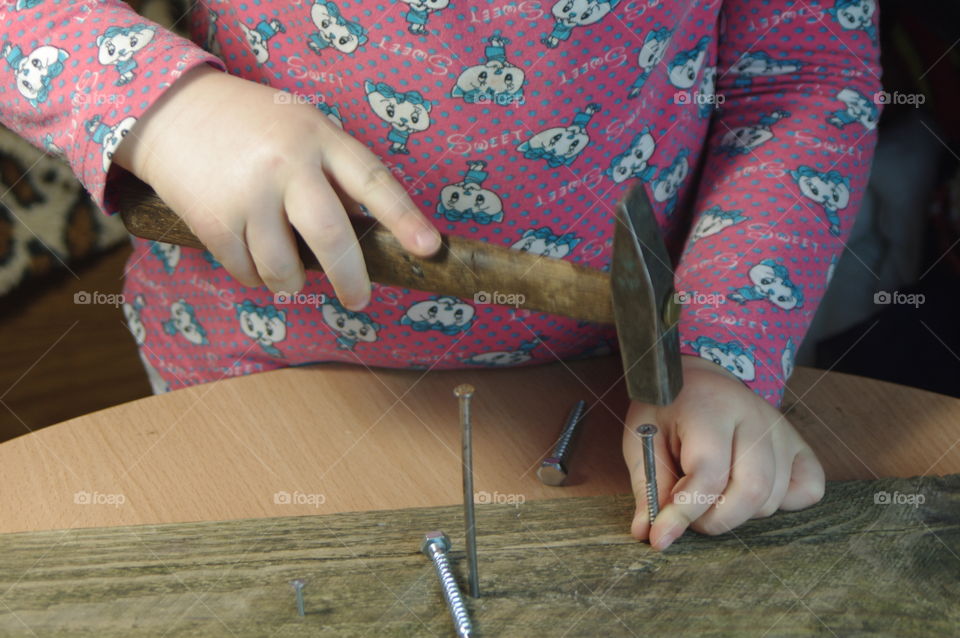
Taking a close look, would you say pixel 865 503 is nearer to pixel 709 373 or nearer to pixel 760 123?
pixel 709 373

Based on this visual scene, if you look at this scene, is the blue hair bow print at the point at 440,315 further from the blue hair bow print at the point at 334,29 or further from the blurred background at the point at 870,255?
the blurred background at the point at 870,255

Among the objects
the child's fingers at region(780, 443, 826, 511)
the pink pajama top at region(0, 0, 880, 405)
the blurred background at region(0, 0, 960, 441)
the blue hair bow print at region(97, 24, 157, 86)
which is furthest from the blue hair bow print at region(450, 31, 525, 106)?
the blurred background at region(0, 0, 960, 441)

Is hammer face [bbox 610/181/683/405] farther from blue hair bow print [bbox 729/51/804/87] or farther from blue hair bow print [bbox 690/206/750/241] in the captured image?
blue hair bow print [bbox 729/51/804/87]

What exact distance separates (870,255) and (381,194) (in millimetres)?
868

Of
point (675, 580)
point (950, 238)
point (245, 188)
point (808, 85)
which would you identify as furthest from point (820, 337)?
point (245, 188)

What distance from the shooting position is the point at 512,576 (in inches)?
21.2

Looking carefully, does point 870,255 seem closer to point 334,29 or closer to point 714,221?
point 714,221

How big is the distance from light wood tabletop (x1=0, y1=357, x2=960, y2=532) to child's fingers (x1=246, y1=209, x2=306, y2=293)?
0.47 ft

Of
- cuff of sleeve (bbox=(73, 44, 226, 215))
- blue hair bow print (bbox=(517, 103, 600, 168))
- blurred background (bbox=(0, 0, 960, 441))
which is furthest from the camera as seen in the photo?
blurred background (bbox=(0, 0, 960, 441))

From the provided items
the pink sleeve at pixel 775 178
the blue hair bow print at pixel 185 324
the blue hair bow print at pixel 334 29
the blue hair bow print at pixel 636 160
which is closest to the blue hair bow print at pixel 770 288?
the pink sleeve at pixel 775 178

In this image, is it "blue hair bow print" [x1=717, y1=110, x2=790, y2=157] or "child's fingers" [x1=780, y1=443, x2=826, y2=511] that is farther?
"blue hair bow print" [x1=717, y1=110, x2=790, y2=157]

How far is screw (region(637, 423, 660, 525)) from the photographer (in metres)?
0.56

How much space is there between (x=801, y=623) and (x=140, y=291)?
62 centimetres

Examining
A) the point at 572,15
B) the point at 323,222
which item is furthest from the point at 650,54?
the point at 323,222
